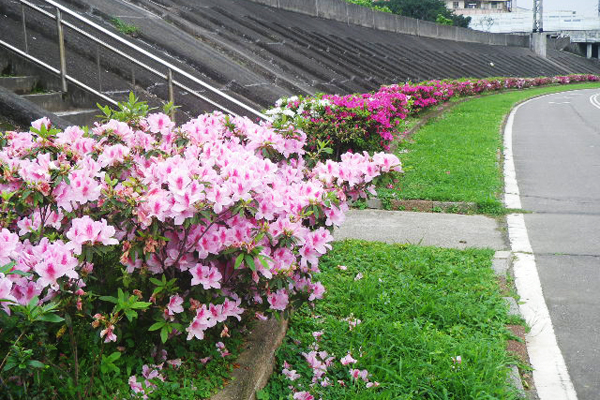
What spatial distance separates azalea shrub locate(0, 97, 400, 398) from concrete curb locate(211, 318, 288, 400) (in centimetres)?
9

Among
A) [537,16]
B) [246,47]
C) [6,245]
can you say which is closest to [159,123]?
[6,245]

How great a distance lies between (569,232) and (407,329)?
3.37 m

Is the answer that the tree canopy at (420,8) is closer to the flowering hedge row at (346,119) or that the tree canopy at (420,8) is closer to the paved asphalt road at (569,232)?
the paved asphalt road at (569,232)

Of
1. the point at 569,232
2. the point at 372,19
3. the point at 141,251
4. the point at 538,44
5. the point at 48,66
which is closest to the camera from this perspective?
the point at 141,251

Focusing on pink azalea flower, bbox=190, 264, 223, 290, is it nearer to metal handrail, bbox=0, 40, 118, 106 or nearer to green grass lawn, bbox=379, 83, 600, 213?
green grass lawn, bbox=379, 83, 600, 213

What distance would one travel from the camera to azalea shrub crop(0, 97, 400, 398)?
7.90 feet

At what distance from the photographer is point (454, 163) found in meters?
10.1

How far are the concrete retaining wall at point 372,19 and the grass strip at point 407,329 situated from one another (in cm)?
1676

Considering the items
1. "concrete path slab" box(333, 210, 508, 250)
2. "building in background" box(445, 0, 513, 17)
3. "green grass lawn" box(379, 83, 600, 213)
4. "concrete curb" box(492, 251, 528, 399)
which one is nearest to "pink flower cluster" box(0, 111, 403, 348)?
"green grass lawn" box(379, 83, 600, 213)

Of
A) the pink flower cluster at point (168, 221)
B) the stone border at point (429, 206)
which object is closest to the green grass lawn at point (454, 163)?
the stone border at point (429, 206)

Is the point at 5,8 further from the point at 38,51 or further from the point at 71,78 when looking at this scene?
the point at 71,78

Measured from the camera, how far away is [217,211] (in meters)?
2.62

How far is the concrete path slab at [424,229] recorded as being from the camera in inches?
242

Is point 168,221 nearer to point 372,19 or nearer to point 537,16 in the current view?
point 372,19
